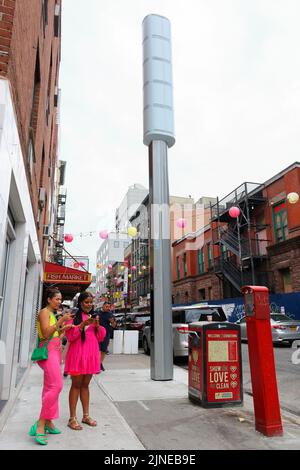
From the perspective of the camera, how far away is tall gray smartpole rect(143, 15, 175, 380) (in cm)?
810

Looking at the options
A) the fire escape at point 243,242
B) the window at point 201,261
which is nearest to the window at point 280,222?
the fire escape at point 243,242

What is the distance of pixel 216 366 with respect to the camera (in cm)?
577

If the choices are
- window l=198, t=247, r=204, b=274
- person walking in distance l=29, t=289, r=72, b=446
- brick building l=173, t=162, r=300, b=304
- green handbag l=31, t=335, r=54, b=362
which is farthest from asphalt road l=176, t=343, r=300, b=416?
window l=198, t=247, r=204, b=274

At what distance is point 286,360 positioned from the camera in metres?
11.9

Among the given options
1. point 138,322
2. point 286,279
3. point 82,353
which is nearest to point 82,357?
point 82,353

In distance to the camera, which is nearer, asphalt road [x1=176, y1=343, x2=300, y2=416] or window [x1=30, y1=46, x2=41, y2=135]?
asphalt road [x1=176, y1=343, x2=300, y2=416]

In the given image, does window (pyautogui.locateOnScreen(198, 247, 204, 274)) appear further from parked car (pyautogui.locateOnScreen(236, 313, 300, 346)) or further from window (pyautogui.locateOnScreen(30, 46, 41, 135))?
window (pyautogui.locateOnScreen(30, 46, 41, 135))

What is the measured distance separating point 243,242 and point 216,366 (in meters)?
23.3

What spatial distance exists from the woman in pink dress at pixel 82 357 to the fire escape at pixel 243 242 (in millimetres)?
20919

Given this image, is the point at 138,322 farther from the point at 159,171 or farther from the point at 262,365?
the point at 262,365

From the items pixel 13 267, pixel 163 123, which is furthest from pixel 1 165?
pixel 163 123

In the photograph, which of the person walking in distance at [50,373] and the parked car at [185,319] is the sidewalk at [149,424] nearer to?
the person walking in distance at [50,373]

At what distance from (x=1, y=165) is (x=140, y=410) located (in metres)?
4.13
